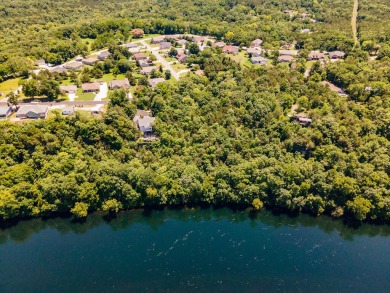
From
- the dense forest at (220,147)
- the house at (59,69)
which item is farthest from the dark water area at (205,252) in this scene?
the house at (59,69)

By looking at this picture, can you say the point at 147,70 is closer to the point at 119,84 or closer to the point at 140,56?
the point at 140,56

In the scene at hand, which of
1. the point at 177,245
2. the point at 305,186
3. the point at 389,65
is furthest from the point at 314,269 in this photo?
the point at 389,65

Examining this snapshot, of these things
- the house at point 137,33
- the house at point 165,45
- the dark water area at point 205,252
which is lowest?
the dark water area at point 205,252

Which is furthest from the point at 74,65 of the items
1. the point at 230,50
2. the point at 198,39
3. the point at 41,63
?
the point at 230,50

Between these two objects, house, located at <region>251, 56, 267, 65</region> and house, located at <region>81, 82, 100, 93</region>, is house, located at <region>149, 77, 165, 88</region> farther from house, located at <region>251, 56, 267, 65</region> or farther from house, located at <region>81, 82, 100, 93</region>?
house, located at <region>251, 56, 267, 65</region>

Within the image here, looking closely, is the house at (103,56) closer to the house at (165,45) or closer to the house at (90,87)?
the house at (90,87)
